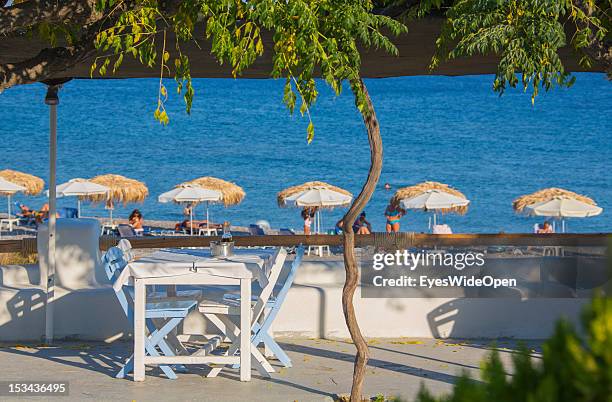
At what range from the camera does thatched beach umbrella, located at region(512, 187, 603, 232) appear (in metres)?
18.2

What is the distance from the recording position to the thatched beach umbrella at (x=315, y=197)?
1956cm

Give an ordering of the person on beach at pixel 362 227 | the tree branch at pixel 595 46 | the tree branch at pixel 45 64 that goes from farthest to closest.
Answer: the person on beach at pixel 362 227 → the tree branch at pixel 595 46 → the tree branch at pixel 45 64

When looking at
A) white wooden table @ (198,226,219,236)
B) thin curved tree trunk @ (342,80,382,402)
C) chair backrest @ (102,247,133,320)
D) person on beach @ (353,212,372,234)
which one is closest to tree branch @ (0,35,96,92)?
thin curved tree trunk @ (342,80,382,402)

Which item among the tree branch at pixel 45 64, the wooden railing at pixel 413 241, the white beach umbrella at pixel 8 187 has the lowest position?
the white beach umbrella at pixel 8 187

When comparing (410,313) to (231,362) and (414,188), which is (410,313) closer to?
(231,362)

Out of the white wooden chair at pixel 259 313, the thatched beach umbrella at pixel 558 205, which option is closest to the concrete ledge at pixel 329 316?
the white wooden chair at pixel 259 313

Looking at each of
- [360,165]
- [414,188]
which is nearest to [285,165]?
[360,165]

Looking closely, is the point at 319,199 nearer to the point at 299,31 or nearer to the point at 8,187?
the point at 8,187

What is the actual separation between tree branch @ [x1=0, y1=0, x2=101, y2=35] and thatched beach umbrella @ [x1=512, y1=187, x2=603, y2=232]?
15255 millimetres

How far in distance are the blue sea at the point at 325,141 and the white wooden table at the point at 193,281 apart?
30.5 m

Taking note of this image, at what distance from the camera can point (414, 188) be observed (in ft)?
67.8

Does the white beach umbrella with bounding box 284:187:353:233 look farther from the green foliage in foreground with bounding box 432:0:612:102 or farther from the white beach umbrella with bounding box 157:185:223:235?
the green foliage in foreground with bounding box 432:0:612:102

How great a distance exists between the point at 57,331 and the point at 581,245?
12.5 feet

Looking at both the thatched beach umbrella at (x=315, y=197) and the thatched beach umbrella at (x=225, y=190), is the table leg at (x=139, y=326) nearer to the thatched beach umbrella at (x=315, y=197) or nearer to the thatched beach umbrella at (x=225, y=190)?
the thatched beach umbrella at (x=315, y=197)
